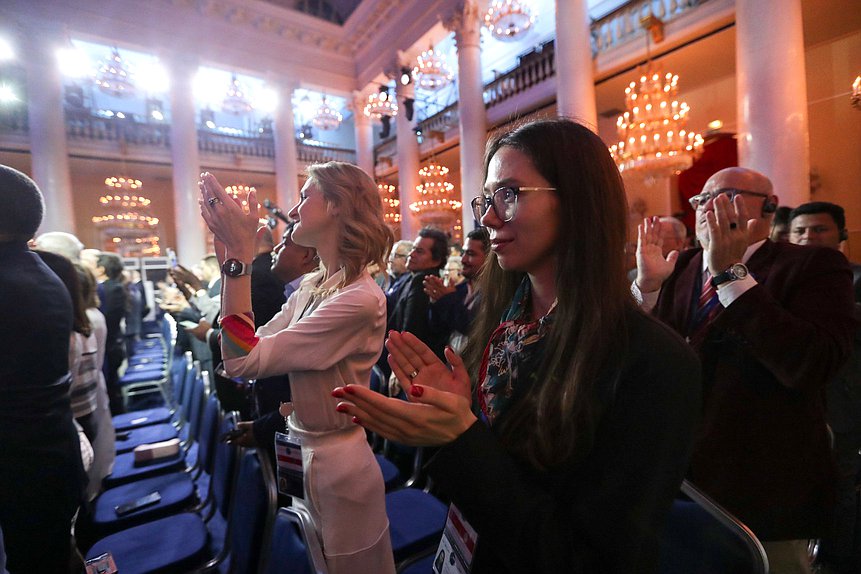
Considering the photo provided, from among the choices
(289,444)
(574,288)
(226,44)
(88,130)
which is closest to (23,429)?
(289,444)

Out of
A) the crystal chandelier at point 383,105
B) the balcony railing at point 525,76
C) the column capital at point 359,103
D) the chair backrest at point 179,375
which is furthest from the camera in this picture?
the column capital at point 359,103

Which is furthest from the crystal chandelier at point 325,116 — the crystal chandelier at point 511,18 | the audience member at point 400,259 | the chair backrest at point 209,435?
the chair backrest at point 209,435

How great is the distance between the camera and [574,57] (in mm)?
6895

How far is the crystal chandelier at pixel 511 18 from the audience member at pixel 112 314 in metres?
7.05

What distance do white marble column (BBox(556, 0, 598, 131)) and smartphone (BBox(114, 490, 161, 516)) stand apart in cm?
683

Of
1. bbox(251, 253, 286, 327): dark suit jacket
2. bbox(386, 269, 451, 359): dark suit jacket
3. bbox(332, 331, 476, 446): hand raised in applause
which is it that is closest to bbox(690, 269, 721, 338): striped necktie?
bbox(332, 331, 476, 446): hand raised in applause

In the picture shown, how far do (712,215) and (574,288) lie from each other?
36.4 inches

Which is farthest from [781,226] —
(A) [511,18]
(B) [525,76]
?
(B) [525,76]

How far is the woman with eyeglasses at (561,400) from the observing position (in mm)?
665

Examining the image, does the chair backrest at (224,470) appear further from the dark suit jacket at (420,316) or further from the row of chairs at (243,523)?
the dark suit jacket at (420,316)

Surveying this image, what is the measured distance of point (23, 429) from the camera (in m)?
1.42

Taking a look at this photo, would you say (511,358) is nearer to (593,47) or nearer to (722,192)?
(722,192)

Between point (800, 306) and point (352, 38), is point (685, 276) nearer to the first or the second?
point (800, 306)

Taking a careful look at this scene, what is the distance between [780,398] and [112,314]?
19.2 feet
